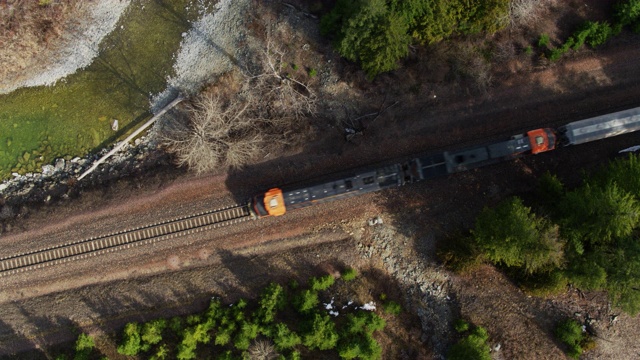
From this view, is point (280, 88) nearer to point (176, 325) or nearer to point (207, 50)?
point (207, 50)

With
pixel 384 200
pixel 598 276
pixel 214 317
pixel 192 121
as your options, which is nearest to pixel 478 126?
pixel 384 200

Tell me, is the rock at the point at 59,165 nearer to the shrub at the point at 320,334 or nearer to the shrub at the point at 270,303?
the shrub at the point at 270,303

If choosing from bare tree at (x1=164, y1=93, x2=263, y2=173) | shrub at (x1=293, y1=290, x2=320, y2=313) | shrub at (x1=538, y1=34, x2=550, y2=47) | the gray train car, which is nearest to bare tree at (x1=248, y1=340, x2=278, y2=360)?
shrub at (x1=293, y1=290, x2=320, y2=313)

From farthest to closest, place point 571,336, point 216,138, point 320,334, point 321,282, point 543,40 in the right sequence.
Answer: point 543,40 < point 216,138 < point 321,282 < point 571,336 < point 320,334

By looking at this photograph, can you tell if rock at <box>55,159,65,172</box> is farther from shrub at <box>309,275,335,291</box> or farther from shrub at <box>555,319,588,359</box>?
shrub at <box>555,319,588,359</box>

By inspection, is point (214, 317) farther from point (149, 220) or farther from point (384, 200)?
point (384, 200)

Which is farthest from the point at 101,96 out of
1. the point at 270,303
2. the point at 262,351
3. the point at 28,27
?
the point at 262,351

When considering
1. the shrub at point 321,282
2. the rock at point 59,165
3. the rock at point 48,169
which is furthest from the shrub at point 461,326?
the rock at point 48,169
